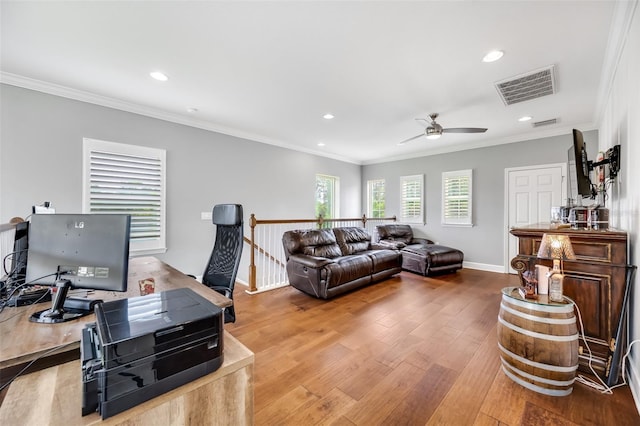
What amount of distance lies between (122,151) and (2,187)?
1216mm

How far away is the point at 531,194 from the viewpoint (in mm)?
4883

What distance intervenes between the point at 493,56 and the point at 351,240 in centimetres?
330

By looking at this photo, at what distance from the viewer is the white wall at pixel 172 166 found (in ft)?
9.73

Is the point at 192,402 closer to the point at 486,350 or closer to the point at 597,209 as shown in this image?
the point at 486,350

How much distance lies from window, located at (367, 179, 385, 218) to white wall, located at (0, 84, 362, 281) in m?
1.60

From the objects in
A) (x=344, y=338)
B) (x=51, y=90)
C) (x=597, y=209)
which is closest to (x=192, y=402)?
(x=344, y=338)

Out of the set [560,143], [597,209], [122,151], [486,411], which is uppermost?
[560,143]

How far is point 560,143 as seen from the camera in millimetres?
4652

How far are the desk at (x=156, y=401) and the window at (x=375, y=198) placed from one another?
6.68 metres

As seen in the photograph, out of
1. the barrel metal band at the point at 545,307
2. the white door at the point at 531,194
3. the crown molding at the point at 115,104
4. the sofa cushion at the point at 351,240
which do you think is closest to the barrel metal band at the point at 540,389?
the barrel metal band at the point at 545,307

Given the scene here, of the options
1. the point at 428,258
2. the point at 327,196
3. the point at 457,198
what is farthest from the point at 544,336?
the point at 327,196

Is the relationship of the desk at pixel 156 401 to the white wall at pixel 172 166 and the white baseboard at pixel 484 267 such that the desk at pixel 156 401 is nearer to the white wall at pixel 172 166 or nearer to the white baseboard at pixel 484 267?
the white wall at pixel 172 166

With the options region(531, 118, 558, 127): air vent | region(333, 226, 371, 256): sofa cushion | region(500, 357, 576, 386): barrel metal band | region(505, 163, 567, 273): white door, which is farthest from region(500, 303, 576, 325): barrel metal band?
region(531, 118, 558, 127): air vent

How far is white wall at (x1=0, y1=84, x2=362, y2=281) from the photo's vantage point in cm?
296
